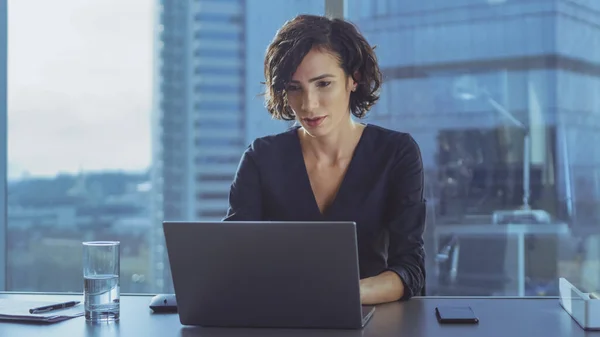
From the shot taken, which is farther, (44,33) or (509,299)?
(44,33)

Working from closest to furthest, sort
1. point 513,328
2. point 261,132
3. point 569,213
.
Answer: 1. point 513,328
2. point 569,213
3. point 261,132

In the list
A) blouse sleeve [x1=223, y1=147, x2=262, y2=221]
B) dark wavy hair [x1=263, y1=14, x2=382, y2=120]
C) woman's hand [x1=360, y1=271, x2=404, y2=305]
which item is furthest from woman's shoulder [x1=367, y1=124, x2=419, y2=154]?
woman's hand [x1=360, y1=271, x2=404, y2=305]

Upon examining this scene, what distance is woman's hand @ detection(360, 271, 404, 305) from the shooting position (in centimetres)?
157

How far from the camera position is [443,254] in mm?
3168

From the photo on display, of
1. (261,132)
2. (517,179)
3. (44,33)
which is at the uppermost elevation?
(44,33)

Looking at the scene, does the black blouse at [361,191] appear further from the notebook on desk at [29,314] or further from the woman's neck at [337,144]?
the notebook on desk at [29,314]

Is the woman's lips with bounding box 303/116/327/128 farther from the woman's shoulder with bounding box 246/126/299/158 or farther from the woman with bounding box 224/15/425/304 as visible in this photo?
the woman's shoulder with bounding box 246/126/299/158

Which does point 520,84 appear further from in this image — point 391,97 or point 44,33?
point 44,33

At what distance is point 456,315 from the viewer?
1427 mm

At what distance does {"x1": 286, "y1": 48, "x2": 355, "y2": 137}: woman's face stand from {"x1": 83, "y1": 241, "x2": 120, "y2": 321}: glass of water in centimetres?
65

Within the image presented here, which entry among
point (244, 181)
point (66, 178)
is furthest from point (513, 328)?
point (66, 178)

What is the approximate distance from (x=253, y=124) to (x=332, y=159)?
47.3 inches

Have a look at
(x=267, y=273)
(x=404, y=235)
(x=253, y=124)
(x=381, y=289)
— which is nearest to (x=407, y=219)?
(x=404, y=235)

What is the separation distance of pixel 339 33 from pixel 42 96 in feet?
6.16
